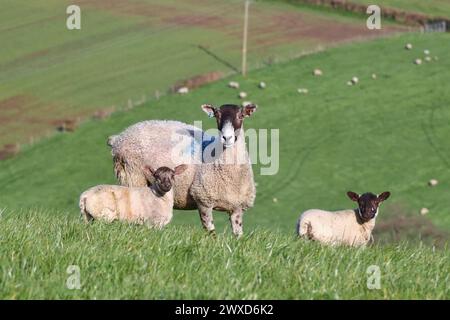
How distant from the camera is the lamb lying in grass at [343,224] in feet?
59.7

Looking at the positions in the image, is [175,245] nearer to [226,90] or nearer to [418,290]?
[418,290]

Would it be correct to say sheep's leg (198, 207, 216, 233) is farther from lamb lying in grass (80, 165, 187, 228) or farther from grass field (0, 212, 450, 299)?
grass field (0, 212, 450, 299)

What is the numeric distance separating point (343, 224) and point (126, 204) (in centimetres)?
373

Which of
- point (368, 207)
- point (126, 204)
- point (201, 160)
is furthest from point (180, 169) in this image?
point (368, 207)

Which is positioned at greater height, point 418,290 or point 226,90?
point 418,290

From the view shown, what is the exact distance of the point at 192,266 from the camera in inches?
507

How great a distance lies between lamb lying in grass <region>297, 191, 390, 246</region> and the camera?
18203 mm

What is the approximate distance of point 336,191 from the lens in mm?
53969

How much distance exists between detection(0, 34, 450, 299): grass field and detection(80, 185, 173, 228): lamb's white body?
0.57m

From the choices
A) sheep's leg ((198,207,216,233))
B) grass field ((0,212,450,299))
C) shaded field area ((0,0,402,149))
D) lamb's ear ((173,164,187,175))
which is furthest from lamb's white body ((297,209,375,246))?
shaded field area ((0,0,402,149))

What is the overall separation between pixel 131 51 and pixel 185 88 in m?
11.0

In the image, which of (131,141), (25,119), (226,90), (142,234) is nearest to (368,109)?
(226,90)

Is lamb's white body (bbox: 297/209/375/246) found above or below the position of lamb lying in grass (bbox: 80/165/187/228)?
below
